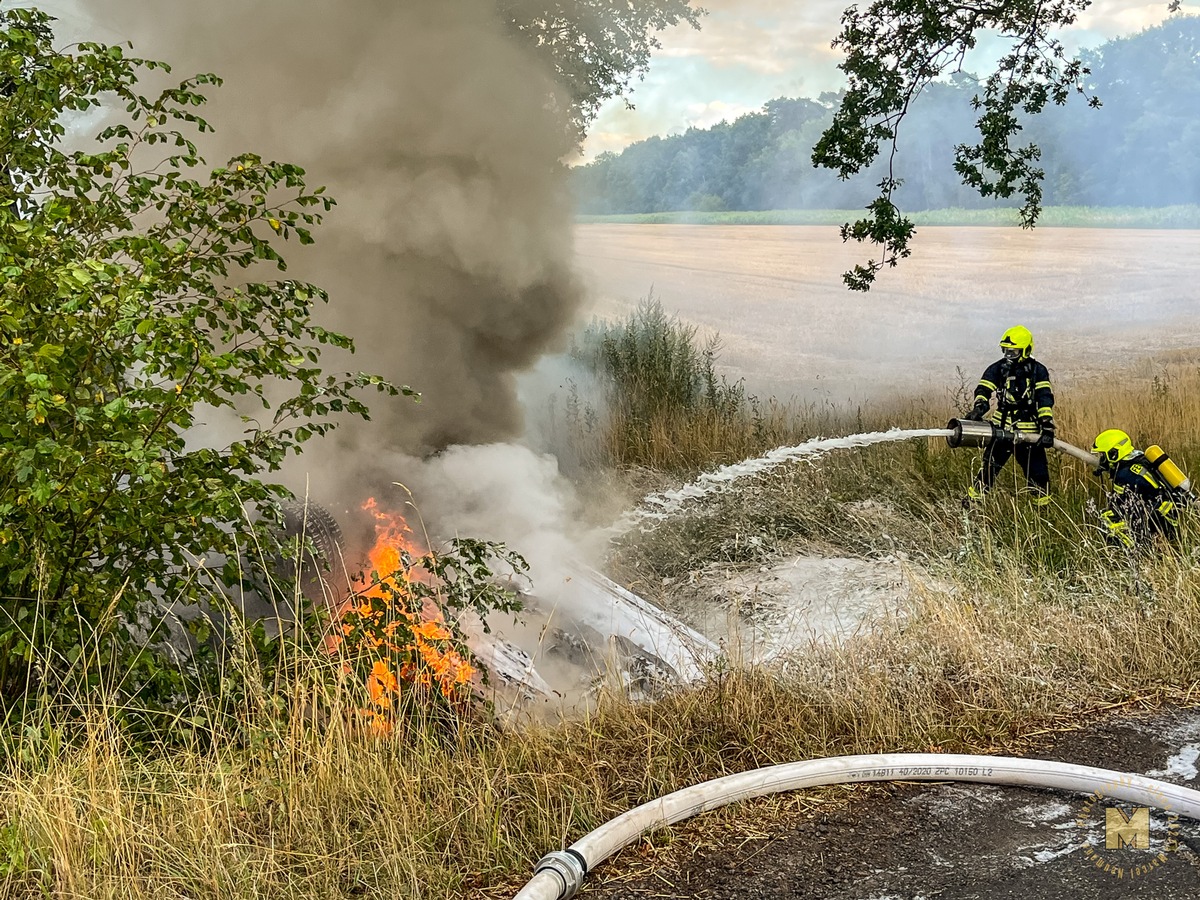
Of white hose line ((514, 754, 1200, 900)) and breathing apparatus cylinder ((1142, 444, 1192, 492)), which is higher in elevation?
breathing apparatus cylinder ((1142, 444, 1192, 492))

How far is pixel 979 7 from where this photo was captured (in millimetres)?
8547

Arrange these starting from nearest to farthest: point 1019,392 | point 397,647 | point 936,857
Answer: point 936,857, point 397,647, point 1019,392

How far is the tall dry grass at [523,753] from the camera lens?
9.27 feet

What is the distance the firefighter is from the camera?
743cm

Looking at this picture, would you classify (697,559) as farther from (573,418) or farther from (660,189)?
(660,189)

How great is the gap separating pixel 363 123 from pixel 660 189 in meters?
5.17

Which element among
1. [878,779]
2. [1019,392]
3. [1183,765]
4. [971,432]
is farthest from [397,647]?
[1019,392]

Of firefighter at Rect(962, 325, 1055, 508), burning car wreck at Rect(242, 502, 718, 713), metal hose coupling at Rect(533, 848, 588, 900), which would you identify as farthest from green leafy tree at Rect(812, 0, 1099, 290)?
metal hose coupling at Rect(533, 848, 588, 900)

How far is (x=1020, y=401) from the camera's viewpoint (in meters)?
7.62

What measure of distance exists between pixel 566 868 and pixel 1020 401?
614 centimetres

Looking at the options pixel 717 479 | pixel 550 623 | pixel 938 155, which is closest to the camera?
pixel 550 623

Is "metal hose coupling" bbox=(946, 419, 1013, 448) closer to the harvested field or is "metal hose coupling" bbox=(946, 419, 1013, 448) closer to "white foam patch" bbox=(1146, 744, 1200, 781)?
"white foam patch" bbox=(1146, 744, 1200, 781)

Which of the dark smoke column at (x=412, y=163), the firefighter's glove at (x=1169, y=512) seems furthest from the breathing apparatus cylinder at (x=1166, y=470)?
the dark smoke column at (x=412, y=163)

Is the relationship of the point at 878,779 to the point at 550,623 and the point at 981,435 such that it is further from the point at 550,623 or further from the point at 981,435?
the point at 981,435
